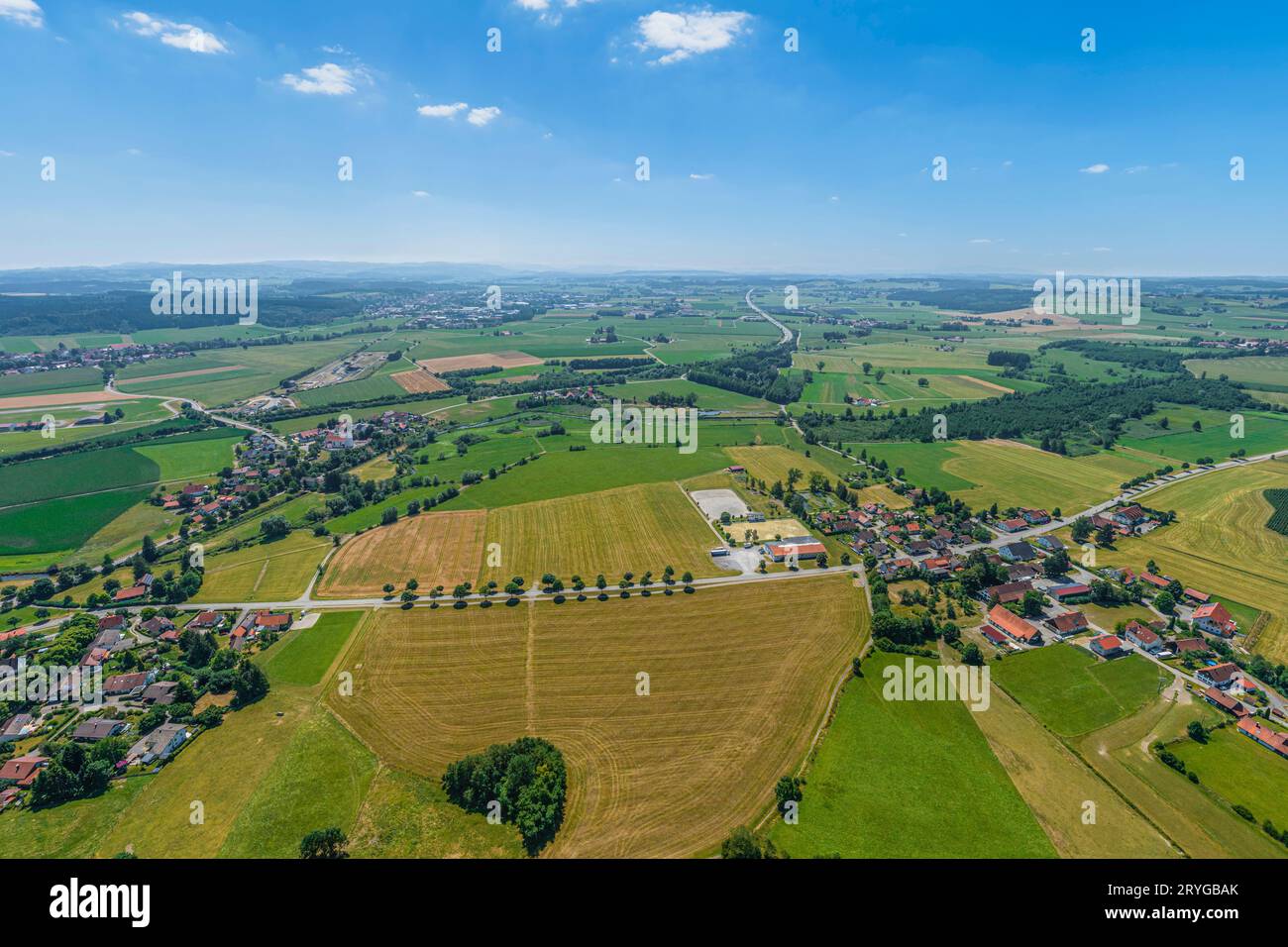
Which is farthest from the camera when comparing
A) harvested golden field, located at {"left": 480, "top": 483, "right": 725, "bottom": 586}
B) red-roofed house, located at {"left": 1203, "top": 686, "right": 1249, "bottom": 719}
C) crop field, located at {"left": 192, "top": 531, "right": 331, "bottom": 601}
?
harvested golden field, located at {"left": 480, "top": 483, "right": 725, "bottom": 586}

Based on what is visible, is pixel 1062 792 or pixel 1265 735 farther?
pixel 1265 735

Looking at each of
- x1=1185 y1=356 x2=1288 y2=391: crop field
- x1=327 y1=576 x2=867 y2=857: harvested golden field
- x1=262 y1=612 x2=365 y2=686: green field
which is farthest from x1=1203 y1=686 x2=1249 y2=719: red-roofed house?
x1=1185 y1=356 x2=1288 y2=391: crop field

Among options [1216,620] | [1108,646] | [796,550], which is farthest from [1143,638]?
[796,550]

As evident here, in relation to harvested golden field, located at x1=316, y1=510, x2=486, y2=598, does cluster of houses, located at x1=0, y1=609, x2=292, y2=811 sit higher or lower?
lower

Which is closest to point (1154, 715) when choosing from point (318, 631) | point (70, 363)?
point (318, 631)

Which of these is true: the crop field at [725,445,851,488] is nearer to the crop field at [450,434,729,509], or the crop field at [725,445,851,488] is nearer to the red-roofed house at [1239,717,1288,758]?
the crop field at [450,434,729,509]

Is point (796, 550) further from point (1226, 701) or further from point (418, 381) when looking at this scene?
point (418, 381)
